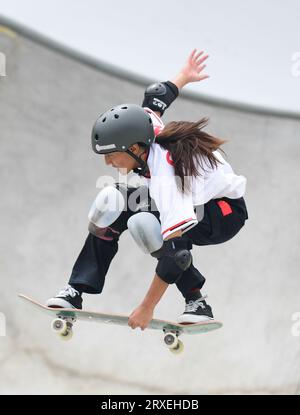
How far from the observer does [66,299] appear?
4379 millimetres

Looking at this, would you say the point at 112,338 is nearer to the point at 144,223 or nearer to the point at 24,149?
the point at 24,149

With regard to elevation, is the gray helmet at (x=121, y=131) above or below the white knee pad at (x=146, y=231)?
above

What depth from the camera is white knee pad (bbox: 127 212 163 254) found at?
3.90 metres

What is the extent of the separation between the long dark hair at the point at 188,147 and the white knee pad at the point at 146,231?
330 millimetres

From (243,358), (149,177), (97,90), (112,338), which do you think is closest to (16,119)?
(97,90)

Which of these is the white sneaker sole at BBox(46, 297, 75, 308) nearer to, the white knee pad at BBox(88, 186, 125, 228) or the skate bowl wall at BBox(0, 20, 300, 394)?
the white knee pad at BBox(88, 186, 125, 228)

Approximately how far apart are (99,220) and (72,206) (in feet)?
10.9

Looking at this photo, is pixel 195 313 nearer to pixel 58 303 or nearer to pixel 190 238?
pixel 190 238

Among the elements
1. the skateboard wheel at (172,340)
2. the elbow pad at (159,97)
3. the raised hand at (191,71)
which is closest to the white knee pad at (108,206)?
the elbow pad at (159,97)
